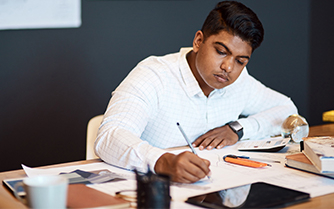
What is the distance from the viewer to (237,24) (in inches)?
61.9

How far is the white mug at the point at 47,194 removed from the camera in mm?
718

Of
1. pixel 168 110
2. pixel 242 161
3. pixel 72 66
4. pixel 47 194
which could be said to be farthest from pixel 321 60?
pixel 47 194

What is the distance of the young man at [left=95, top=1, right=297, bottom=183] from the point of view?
4.78 ft

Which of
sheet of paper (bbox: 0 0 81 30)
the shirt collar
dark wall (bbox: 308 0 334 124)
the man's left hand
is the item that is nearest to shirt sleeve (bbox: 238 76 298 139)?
the man's left hand

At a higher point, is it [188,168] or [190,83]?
[190,83]

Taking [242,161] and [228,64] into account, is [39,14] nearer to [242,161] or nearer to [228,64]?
[228,64]

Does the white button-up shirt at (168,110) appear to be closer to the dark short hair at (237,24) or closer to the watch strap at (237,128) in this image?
the watch strap at (237,128)

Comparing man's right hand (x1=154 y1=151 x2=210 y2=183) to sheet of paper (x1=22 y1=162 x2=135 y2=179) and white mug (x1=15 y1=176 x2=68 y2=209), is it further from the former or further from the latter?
white mug (x1=15 y1=176 x2=68 y2=209)

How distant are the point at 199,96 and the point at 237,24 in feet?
1.25

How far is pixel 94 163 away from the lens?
1279 mm

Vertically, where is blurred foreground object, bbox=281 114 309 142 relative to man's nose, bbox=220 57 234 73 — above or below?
below

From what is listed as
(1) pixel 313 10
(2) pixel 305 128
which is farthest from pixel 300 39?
(2) pixel 305 128

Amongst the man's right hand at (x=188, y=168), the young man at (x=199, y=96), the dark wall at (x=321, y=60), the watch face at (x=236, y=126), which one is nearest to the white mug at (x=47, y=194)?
Answer: the man's right hand at (x=188, y=168)

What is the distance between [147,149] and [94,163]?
0.72 feet
